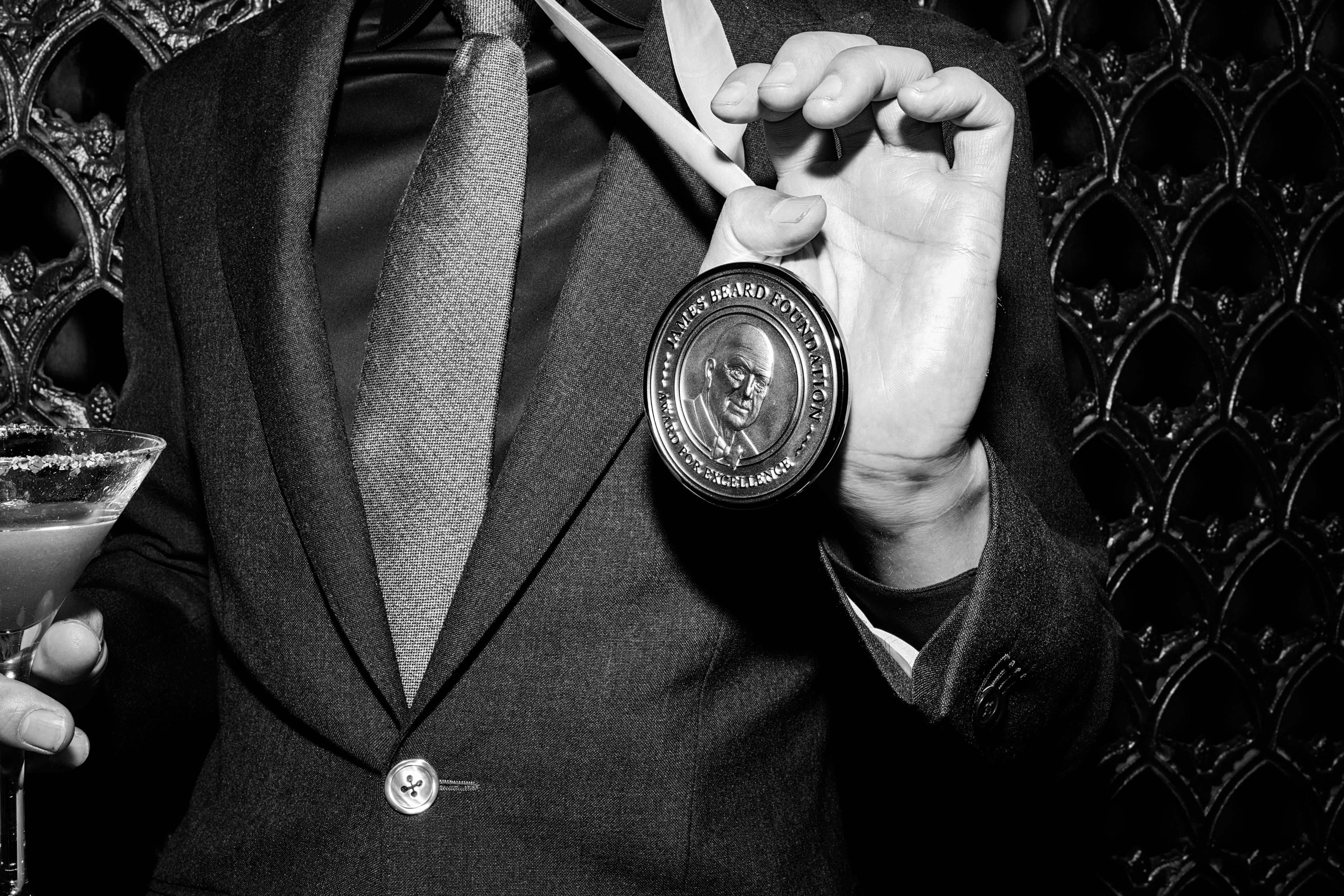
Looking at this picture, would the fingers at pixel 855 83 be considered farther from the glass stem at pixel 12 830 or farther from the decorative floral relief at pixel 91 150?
the decorative floral relief at pixel 91 150

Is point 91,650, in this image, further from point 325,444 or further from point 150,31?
point 150,31

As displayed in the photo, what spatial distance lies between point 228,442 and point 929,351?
0.98 meters

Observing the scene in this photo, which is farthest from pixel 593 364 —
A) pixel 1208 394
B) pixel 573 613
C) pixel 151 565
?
pixel 1208 394

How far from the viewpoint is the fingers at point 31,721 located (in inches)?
38.3

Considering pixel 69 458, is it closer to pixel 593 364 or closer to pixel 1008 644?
pixel 593 364

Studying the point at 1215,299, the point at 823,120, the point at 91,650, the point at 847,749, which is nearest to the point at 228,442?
the point at 91,650

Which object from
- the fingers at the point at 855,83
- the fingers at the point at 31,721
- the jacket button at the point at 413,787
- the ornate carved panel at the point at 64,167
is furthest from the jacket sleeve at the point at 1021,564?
the ornate carved panel at the point at 64,167

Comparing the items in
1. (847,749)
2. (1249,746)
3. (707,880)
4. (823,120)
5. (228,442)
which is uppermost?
(823,120)

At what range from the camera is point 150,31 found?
1969 millimetres

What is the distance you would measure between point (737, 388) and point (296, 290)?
2.29 feet

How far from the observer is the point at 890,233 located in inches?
39.0

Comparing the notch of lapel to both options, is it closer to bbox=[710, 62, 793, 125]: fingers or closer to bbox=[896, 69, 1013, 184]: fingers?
bbox=[710, 62, 793, 125]: fingers

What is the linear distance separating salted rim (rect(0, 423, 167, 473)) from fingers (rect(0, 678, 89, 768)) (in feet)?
0.70

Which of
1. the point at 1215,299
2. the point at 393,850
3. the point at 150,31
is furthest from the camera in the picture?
the point at 1215,299
